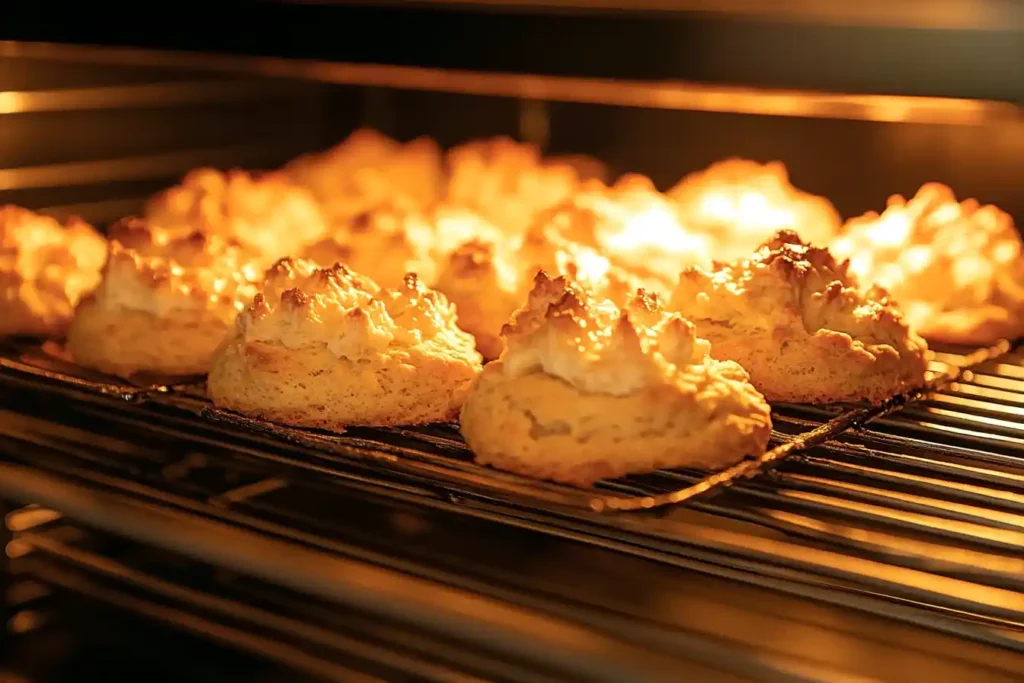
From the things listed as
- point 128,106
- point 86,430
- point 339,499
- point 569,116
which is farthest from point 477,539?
point 128,106

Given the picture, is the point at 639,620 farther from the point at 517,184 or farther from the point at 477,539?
the point at 517,184

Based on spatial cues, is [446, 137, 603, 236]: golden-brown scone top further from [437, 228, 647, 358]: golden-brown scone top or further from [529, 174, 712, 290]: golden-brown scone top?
[437, 228, 647, 358]: golden-brown scone top

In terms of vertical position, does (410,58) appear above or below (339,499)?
above

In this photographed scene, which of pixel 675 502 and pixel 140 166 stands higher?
pixel 140 166

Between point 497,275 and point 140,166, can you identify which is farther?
point 140,166

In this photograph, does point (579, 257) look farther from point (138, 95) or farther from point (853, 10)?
point (138, 95)

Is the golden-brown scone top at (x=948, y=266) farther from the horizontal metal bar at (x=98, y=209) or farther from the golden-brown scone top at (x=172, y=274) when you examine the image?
the horizontal metal bar at (x=98, y=209)

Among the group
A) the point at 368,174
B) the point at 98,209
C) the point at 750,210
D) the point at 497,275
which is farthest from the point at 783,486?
the point at 98,209

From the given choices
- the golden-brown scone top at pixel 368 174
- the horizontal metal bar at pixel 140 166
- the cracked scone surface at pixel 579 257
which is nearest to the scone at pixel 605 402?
the cracked scone surface at pixel 579 257
